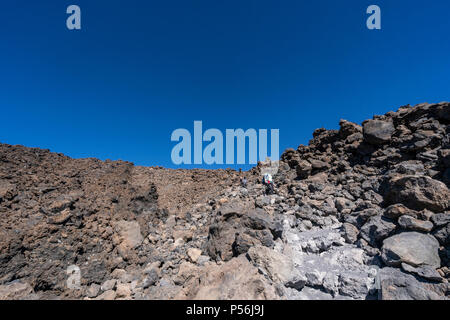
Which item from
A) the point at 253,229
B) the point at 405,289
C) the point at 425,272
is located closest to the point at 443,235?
the point at 425,272

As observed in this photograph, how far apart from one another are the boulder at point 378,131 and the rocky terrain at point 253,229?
0.21 ft

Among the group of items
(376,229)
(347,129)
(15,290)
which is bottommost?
(15,290)

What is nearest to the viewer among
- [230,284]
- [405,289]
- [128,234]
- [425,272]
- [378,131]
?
[405,289]

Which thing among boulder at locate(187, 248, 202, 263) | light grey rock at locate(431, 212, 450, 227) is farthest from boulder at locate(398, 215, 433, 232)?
boulder at locate(187, 248, 202, 263)

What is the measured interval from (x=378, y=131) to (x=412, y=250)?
7.34 metres

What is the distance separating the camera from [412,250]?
4676 mm

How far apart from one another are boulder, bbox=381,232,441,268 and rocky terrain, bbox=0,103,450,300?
0.09 feet

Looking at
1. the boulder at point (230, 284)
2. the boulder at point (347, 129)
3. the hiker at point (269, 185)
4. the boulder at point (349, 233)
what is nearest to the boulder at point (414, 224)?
the boulder at point (349, 233)

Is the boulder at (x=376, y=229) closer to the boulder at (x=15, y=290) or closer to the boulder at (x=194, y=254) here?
the boulder at (x=194, y=254)

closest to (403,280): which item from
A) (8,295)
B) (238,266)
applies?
(238,266)

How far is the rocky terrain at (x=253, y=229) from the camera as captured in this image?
4707mm

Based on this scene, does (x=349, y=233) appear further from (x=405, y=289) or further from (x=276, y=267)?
(x=276, y=267)

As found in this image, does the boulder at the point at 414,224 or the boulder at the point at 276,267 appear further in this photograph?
the boulder at the point at 414,224

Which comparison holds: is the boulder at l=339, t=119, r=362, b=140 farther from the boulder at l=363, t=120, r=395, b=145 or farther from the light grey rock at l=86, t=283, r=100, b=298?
the light grey rock at l=86, t=283, r=100, b=298
